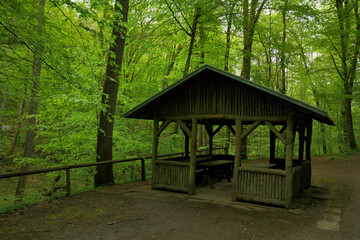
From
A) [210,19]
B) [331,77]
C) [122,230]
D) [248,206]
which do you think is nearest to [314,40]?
[331,77]

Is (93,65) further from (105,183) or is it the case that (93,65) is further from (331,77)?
(331,77)

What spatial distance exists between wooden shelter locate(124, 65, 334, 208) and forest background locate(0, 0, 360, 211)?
2195mm

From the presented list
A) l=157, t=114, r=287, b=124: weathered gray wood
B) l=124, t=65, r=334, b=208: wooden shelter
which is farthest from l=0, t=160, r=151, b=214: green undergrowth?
l=157, t=114, r=287, b=124: weathered gray wood

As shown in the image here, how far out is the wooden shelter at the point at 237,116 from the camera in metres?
6.49

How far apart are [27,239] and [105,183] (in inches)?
181

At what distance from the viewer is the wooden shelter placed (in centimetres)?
649

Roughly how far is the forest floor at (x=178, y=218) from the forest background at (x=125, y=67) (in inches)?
65.8

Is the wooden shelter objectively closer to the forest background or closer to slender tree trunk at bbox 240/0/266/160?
the forest background

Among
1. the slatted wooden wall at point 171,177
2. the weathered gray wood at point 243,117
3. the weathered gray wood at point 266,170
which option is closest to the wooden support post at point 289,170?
the weathered gray wood at point 266,170

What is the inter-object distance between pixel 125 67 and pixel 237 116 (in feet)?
26.2

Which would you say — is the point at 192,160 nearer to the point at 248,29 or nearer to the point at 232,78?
the point at 232,78

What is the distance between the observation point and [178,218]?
5660mm

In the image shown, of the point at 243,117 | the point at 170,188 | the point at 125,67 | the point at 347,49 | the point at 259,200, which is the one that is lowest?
the point at 170,188

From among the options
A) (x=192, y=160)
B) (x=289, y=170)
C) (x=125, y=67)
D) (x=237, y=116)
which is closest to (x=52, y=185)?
(x=125, y=67)
